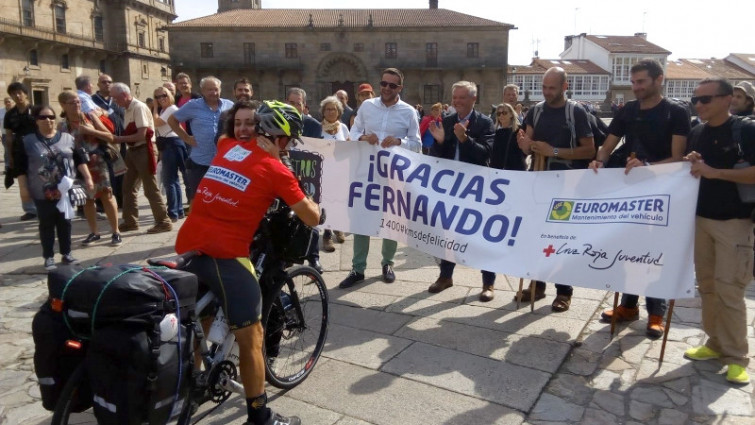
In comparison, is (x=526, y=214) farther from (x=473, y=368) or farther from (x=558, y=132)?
(x=473, y=368)

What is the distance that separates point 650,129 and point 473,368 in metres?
2.29

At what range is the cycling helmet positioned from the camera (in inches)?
113

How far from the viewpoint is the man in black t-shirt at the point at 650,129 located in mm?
4148

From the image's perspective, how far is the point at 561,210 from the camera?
4281 millimetres

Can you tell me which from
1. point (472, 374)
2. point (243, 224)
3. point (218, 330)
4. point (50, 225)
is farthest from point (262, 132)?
point (50, 225)

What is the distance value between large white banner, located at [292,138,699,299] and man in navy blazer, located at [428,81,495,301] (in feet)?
1.51

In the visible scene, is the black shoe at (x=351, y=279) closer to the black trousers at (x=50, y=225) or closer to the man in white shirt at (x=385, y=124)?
the man in white shirt at (x=385, y=124)

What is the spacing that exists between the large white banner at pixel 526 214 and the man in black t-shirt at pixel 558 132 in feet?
1.48

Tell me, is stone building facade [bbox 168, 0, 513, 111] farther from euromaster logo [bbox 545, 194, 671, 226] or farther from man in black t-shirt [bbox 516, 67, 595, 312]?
euromaster logo [bbox 545, 194, 671, 226]

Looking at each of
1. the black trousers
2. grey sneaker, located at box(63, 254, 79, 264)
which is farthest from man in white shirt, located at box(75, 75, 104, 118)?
grey sneaker, located at box(63, 254, 79, 264)

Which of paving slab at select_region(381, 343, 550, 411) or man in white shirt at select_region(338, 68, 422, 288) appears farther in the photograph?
man in white shirt at select_region(338, 68, 422, 288)

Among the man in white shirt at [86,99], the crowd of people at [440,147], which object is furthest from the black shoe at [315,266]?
the man in white shirt at [86,99]

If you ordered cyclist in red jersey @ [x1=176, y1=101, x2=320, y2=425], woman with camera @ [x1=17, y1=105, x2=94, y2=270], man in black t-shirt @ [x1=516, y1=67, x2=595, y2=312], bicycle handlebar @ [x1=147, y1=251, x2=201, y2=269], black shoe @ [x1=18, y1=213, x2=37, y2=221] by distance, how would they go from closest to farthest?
bicycle handlebar @ [x1=147, y1=251, x2=201, y2=269]
cyclist in red jersey @ [x1=176, y1=101, x2=320, y2=425]
man in black t-shirt @ [x1=516, y1=67, x2=595, y2=312]
woman with camera @ [x1=17, y1=105, x2=94, y2=270]
black shoe @ [x1=18, y1=213, x2=37, y2=221]

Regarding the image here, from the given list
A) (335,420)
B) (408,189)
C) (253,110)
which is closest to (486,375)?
(335,420)
